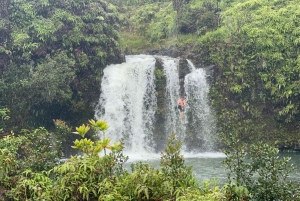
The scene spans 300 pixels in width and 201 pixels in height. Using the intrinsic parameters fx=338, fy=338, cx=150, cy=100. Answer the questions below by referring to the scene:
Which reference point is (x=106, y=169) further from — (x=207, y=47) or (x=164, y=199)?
(x=207, y=47)

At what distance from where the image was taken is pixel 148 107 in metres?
18.9

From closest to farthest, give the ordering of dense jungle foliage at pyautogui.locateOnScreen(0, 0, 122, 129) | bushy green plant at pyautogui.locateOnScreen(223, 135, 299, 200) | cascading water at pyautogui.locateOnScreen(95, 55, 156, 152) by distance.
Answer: bushy green plant at pyautogui.locateOnScreen(223, 135, 299, 200) < dense jungle foliage at pyautogui.locateOnScreen(0, 0, 122, 129) < cascading water at pyautogui.locateOnScreen(95, 55, 156, 152)

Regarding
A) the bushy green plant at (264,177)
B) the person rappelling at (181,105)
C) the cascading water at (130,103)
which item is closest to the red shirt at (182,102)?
the person rappelling at (181,105)

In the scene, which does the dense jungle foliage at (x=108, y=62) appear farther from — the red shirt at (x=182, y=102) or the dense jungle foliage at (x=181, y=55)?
the red shirt at (x=182, y=102)

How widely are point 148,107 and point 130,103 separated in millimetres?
1026

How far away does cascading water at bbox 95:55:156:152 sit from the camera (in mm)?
18266

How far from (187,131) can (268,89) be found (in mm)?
5094

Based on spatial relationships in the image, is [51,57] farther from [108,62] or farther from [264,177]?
[264,177]

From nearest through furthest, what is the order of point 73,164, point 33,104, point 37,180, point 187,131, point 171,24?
1. point 73,164
2. point 37,180
3. point 33,104
4. point 187,131
5. point 171,24

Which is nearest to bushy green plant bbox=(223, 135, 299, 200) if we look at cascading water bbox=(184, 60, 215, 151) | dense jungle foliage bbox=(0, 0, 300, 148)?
dense jungle foliage bbox=(0, 0, 300, 148)

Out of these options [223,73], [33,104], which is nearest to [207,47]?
[223,73]

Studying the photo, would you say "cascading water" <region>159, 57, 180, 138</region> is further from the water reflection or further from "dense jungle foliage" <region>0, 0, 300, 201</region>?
the water reflection

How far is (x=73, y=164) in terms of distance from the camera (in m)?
4.50


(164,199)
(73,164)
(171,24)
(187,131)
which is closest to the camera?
(164,199)
